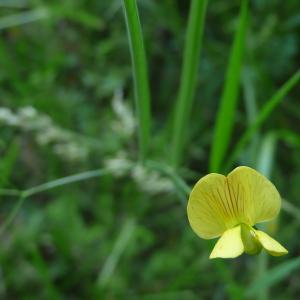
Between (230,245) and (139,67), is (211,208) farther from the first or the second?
(139,67)

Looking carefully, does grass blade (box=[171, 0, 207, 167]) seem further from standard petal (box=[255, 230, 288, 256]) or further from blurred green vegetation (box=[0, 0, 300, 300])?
standard petal (box=[255, 230, 288, 256])

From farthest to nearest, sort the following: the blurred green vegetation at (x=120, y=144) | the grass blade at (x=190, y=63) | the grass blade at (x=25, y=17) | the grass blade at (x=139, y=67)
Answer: the grass blade at (x=25, y=17) → the blurred green vegetation at (x=120, y=144) → the grass blade at (x=190, y=63) → the grass blade at (x=139, y=67)

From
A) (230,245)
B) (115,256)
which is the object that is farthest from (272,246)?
(115,256)

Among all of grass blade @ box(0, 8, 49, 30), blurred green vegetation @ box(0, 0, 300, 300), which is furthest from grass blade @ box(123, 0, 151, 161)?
grass blade @ box(0, 8, 49, 30)

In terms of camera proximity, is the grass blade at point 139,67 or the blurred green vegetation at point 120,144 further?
the blurred green vegetation at point 120,144

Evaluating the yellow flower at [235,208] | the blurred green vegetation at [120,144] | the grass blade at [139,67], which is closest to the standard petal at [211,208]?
the yellow flower at [235,208]

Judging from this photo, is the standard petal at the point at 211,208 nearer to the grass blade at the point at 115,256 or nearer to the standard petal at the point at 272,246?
the standard petal at the point at 272,246

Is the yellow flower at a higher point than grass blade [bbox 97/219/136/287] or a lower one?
lower
